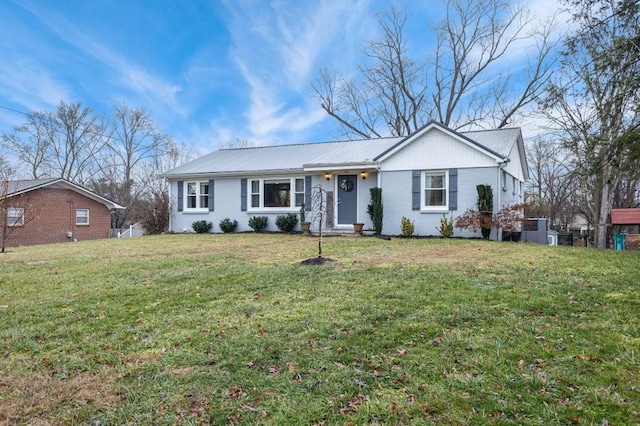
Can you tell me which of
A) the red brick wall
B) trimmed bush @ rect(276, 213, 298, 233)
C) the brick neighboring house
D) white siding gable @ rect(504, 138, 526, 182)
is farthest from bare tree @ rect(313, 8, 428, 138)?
the red brick wall

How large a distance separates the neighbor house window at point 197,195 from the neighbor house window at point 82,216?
10.6m

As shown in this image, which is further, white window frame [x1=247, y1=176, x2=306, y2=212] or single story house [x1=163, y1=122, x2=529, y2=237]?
white window frame [x1=247, y1=176, x2=306, y2=212]

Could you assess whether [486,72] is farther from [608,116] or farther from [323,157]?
[608,116]

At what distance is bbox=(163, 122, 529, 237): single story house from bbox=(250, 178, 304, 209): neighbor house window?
4cm

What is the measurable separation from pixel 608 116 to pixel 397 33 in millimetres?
22899

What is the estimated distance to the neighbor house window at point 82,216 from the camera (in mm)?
24145

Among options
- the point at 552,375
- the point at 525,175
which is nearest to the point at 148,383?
the point at 552,375

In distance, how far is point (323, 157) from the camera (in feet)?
56.5

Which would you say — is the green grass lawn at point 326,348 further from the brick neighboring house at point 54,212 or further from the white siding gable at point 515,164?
Answer: the brick neighboring house at point 54,212

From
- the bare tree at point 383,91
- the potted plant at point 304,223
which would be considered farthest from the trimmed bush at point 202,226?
the bare tree at point 383,91

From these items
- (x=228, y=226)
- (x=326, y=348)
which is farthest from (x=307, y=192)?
(x=326, y=348)

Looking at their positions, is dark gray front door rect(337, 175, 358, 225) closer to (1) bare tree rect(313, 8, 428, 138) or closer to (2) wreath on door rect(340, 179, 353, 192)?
(2) wreath on door rect(340, 179, 353, 192)

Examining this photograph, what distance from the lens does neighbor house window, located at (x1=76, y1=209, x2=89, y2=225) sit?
24.1m

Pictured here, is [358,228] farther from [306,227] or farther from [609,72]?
[609,72]
